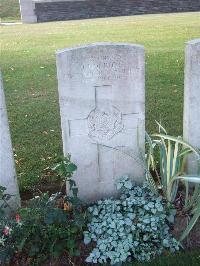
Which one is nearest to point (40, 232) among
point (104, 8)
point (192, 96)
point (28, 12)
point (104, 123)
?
point (104, 123)

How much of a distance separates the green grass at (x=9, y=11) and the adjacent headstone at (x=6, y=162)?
2510 centimetres

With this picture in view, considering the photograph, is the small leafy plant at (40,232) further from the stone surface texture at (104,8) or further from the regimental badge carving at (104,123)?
the stone surface texture at (104,8)

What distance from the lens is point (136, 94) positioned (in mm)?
3533

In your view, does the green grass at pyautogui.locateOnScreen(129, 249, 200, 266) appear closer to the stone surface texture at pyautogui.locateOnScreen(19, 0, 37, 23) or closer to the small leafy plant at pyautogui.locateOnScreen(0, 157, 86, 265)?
the small leafy plant at pyautogui.locateOnScreen(0, 157, 86, 265)

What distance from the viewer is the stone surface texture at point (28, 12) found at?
940 inches

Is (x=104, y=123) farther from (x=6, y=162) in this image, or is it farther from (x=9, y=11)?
(x=9, y=11)

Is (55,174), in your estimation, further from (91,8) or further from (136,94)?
(91,8)

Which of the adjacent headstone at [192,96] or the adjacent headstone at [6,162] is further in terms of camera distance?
the adjacent headstone at [192,96]

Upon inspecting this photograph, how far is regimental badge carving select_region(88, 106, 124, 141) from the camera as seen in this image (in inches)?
140

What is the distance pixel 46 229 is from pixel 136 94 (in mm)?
1278

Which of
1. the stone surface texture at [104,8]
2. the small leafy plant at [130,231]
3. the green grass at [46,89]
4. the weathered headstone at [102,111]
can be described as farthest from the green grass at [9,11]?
the small leafy plant at [130,231]

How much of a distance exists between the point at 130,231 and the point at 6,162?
1.11 m

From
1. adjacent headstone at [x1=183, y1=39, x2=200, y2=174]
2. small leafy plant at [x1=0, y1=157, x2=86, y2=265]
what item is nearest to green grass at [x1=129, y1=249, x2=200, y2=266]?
small leafy plant at [x1=0, y1=157, x2=86, y2=265]

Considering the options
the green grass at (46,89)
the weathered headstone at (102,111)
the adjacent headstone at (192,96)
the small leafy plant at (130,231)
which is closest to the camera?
the small leafy plant at (130,231)
